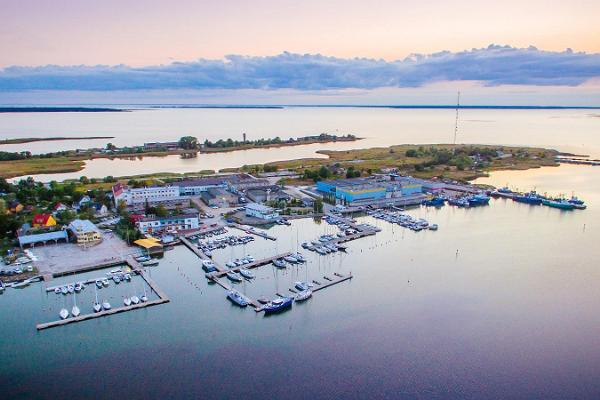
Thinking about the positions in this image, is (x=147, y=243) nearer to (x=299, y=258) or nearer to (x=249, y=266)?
(x=249, y=266)

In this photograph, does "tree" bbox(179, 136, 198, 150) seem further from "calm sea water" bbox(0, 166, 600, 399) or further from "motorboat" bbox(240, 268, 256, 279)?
"motorboat" bbox(240, 268, 256, 279)

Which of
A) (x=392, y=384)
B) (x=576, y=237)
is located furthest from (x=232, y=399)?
(x=576, y=237)

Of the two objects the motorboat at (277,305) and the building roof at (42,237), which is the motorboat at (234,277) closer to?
the motorboat at (277,305)

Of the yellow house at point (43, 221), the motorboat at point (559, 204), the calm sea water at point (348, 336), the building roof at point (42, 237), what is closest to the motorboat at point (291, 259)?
the calm sea water at point (348, 336)

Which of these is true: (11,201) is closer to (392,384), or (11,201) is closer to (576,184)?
(392,384)

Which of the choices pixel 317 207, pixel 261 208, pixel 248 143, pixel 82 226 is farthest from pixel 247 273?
pixel 248 143

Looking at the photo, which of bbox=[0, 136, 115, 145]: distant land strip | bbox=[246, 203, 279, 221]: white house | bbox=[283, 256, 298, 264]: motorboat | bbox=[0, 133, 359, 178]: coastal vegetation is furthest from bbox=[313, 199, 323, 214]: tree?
bbox=[0, 136, 115, 145]: distant land strip
